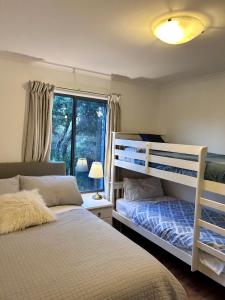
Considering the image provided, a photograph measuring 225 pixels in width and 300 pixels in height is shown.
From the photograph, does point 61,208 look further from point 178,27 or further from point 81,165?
point 178,27

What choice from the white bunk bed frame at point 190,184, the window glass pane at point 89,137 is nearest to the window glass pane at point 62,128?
the window glass pane at point 89,137

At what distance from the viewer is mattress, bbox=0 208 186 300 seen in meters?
1.23

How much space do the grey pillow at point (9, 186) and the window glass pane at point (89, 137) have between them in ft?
3.21

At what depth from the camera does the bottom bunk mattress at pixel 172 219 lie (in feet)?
7.11

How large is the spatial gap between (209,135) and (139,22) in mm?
1954

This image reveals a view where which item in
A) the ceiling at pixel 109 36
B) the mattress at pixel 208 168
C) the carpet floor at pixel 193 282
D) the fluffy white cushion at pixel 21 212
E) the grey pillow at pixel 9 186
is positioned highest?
the ceiling at pixel 109 36

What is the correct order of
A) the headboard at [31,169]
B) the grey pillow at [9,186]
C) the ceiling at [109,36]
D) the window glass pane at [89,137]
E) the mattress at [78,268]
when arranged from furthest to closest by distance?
the window glass pane at [89,137], the headboard at [31,169], the grey pillow at [9,186], the ceiling at [109,36], the mattress at [78,268]

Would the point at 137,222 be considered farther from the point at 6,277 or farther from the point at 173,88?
the point at 173,88

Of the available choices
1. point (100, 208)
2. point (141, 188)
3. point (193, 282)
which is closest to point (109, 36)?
point (100, 208)

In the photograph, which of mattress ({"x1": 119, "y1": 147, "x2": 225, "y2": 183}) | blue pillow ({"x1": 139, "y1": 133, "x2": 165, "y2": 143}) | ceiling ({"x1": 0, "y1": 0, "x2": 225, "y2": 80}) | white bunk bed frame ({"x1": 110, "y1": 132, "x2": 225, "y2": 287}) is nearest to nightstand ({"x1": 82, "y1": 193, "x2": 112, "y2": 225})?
white bunk bed frame ({"x1": 110, "y1": 132, "x2": 225, "y2": 287})

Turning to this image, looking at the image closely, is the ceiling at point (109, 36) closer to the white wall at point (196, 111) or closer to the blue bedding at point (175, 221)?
the white wall at point (196, 111)

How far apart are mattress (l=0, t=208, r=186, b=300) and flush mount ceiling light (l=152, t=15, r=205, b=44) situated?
1597 millimetres

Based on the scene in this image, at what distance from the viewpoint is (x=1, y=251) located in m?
1.55

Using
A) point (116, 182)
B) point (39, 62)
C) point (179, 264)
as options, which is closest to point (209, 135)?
point (116, 182)
